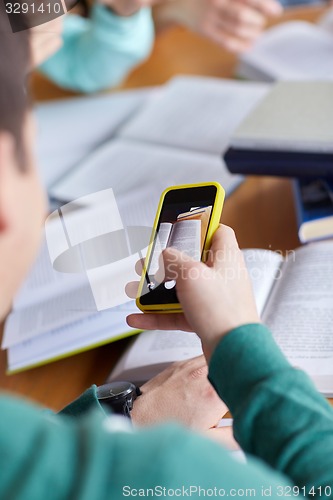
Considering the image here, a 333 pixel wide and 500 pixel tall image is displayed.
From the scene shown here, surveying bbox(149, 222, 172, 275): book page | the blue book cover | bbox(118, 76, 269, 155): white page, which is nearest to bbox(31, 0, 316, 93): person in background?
bbox(118, 76, 269, 155): white page

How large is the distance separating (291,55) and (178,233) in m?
0.82

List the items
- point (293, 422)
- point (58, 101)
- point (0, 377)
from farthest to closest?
1. point (58, 101)
2. point (0, 377)
3. point (293, 422)

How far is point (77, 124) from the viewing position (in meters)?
1.19

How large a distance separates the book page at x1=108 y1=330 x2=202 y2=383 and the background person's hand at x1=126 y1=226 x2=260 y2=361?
182 millimetres

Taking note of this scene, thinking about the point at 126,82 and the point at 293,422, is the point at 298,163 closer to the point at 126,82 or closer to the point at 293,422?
the point at 293,422

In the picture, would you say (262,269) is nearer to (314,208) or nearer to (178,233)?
(314,208)

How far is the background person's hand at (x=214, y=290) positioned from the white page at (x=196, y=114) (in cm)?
55

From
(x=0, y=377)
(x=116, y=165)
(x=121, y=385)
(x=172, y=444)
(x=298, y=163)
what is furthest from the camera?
(x=116, y=165)

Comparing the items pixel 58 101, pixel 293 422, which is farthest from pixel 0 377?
pixel 58 101

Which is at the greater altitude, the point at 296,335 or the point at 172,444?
the point at 172,444

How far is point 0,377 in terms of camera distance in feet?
2.37

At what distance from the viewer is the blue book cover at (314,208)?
0.81 metres

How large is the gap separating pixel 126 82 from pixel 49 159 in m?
0.34

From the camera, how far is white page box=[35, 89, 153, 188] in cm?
109
